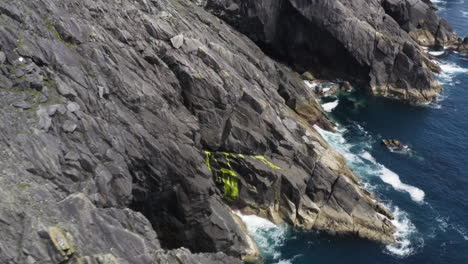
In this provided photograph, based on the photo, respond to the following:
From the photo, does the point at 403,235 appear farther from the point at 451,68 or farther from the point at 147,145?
the point at 451,68

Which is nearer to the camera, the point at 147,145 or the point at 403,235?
the point at 147,145

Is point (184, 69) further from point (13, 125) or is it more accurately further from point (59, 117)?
point (13, 125)

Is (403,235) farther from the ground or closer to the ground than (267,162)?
closer to the ground

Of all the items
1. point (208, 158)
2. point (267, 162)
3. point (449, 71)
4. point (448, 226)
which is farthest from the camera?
point (449, 71)

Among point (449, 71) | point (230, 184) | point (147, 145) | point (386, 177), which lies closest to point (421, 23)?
point (449, 71)

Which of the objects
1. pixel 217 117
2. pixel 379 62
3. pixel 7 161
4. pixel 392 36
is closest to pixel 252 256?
pixel 217 117

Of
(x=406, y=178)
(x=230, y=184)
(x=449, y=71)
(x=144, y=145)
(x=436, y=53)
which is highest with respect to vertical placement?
(x=436, y=53)

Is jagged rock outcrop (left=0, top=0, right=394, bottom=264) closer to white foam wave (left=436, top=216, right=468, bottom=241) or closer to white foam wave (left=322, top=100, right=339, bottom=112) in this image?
white foam wave (left=436, top=216, right=468, bottom=241)

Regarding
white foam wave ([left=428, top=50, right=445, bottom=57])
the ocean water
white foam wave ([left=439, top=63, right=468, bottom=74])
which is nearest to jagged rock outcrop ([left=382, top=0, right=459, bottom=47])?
white foam wave ([left=428, top=50, right=445, bottom=57])
